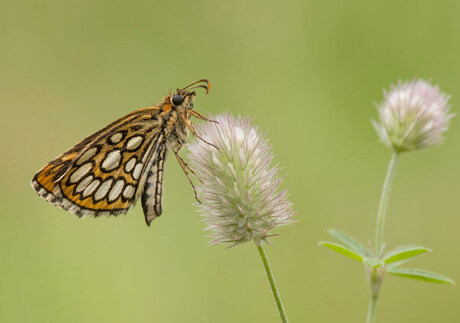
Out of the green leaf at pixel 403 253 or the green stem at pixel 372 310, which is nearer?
the green stem at pixel 372 310

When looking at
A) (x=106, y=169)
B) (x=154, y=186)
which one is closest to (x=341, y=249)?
(x=154, y=186)

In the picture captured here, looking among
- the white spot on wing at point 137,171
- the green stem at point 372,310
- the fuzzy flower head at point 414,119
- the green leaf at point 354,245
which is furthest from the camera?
the white spot on wing at point 137,171

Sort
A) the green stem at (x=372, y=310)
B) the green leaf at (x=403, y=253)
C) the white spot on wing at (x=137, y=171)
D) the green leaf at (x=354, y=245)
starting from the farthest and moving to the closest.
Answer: the white spot on wing at (x=137, y=171), the green leaf at (x=354, y=245), the green leaf at (x=403, y=253), the green stem at (x=372, y=310)

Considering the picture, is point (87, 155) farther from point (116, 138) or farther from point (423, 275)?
point (423, 275)

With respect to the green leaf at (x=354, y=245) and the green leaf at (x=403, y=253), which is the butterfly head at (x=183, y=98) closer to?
the green leaf at (x=354, y=245)

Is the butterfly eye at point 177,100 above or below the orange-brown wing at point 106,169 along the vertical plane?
above

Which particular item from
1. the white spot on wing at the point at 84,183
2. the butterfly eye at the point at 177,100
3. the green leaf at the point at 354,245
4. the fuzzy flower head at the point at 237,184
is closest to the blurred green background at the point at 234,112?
the green leaf at the point at 354,245

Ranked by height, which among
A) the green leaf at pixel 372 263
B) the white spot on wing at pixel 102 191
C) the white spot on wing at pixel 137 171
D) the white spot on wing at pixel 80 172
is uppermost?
the white spot on wing at pixel 137 171

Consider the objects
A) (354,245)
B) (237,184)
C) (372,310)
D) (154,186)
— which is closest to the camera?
(372,310)
